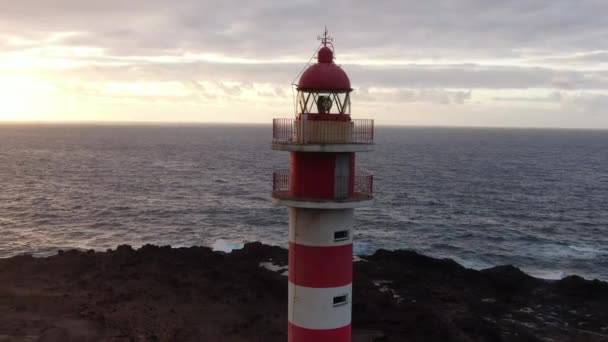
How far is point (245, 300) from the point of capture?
93.2 feet

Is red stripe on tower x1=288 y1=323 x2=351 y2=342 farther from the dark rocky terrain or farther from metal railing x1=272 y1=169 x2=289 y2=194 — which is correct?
the dark rocky terrain

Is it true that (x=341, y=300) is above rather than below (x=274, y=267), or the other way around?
above

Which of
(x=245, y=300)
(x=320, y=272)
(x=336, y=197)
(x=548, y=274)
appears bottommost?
(x=548, y=274)

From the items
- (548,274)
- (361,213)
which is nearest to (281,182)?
(548,274)

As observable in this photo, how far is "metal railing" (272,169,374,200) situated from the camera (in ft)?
39.6

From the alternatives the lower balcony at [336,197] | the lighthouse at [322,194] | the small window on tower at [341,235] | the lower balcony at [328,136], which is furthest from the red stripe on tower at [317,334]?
the lower balcony at [328,136]

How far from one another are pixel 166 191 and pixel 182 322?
45.2m

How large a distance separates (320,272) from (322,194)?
6.01ft

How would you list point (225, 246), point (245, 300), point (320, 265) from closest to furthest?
point (320, 265)
point (245, 300)
point (225, 246)

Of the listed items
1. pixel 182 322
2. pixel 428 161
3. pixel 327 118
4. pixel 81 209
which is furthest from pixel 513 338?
pixel 428 161

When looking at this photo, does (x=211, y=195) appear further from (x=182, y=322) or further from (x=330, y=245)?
(x=330, y=245)

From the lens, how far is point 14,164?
101062 mm

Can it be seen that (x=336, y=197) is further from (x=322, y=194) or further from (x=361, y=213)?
(x=361, y=213)

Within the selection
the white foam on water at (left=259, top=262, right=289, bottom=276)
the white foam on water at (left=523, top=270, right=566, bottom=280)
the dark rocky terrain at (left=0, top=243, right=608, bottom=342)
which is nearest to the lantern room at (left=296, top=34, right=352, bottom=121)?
the dark rocky terrain at (left=0, top=243, right=608, bottom=342)
